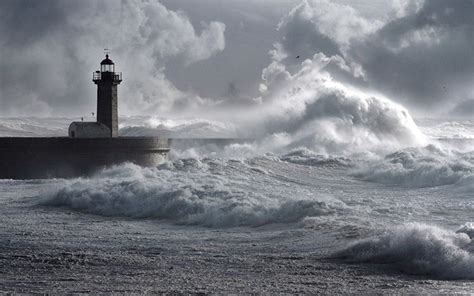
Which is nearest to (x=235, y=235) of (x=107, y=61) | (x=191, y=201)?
(x=191, y=201)

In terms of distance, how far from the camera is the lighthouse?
25859 mm

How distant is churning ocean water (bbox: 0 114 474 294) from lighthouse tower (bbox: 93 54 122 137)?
3.83 m

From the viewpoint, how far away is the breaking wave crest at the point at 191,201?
13125 millimetres

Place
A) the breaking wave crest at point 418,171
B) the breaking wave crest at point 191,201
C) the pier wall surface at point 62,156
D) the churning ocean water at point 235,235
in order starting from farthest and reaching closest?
1. the pier wall surface at point 62,156
2. the breaking wave crest at point 418,171
3. the breaking wave crest at point 191,201
4. the churning ocean water at point 235,235

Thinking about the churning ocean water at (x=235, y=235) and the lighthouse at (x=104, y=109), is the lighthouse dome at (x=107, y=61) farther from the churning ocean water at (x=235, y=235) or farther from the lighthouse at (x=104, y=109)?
the churning ocean water at (x=235, y=235)

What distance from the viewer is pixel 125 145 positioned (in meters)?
24.4

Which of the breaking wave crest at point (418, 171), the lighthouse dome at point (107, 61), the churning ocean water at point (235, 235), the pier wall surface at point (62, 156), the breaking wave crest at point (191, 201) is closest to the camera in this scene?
the churning ocean water at point (235, 235)

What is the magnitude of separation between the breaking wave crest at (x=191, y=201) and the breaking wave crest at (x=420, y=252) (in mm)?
3059

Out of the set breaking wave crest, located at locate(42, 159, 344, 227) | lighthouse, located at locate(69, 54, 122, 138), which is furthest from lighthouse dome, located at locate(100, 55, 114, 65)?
breaking wave crest, located at locate(42, 159, 344, 227)

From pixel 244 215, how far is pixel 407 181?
981 centimetres

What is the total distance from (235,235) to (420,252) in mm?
3180

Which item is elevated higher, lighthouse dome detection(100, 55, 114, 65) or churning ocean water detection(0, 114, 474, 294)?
lighthouse dome detection(100, 55, 114, 65)

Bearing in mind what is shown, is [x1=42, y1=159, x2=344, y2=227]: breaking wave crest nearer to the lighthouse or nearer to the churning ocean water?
the churning ocean water

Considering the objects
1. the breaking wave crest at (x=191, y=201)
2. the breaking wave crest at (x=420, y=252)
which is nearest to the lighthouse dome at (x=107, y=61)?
the breaking wave crest at (x=191, y=201)
